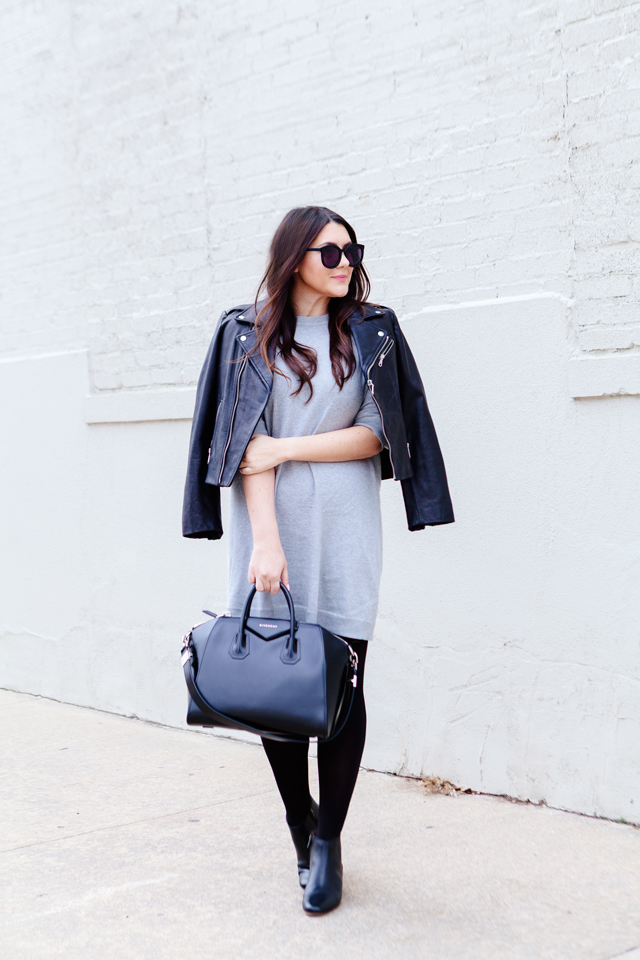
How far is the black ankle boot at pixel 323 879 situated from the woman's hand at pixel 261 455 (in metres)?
1.02

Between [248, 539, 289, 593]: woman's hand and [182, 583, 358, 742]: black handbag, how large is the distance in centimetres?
3

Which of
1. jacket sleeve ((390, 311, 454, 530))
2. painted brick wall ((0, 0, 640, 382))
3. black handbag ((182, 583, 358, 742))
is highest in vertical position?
painted brick wall ((0, 0, 640, 382))

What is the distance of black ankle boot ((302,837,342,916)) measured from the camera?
8.60ft

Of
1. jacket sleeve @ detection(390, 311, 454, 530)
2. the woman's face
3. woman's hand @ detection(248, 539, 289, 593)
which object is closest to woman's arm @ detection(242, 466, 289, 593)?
woman's hand @ detection(248, 539, 289, 593)

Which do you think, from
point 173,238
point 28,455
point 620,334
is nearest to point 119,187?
point 173,238

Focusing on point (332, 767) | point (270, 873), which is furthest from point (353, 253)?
point (270, 873)

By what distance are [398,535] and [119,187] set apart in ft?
7.78

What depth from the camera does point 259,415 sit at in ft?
8.66

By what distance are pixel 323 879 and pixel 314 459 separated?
44.6 inches

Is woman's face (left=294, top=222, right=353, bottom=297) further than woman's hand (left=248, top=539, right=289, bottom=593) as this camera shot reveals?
Yes

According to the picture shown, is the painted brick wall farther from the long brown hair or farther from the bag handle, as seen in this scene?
the bag handle

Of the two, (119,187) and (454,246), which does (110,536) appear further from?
(454,246)

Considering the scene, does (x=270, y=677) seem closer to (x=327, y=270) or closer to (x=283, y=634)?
(x=283, y=634)

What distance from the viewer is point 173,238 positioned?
4.67m
